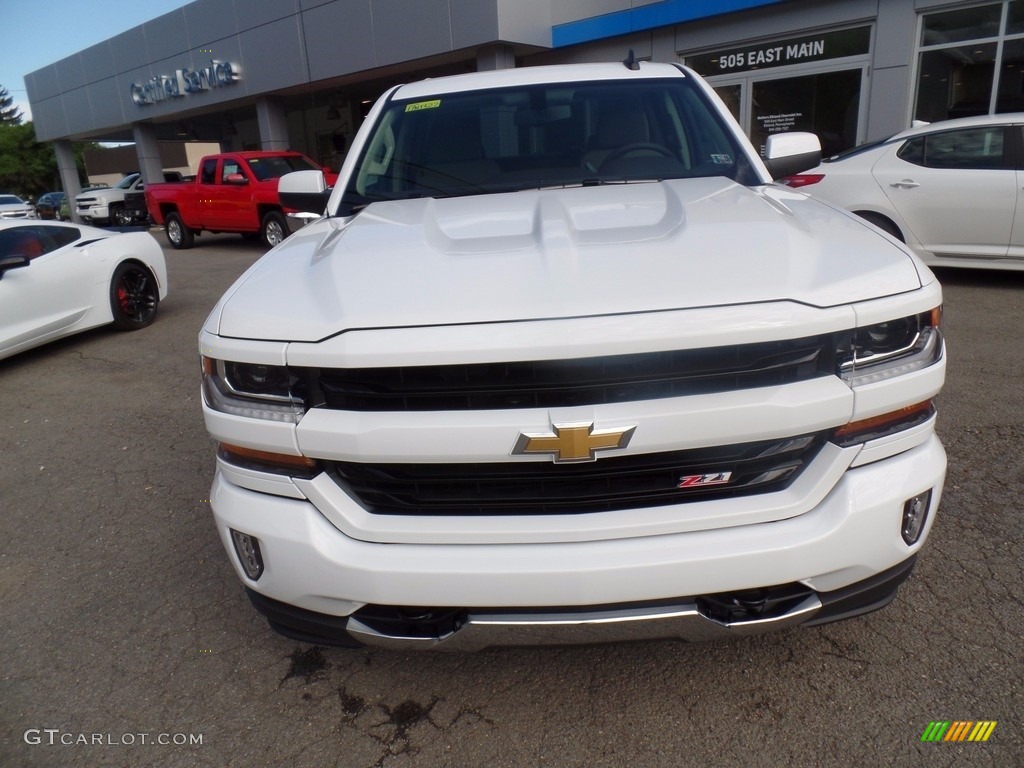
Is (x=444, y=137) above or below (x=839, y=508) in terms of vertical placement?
above

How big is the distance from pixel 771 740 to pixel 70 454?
4.17 m

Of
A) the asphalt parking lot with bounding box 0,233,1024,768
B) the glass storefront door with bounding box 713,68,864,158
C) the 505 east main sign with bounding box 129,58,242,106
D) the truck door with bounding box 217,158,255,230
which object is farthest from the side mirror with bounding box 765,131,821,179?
the 505 east main sign with bounding box 129,58,242,106

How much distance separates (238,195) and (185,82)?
11049mm

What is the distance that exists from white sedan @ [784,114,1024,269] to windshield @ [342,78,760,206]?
167 inches

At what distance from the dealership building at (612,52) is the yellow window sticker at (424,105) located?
9766 millimetres

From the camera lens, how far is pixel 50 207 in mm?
35281

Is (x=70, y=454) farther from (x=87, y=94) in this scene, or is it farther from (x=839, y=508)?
(x=87, y=94)

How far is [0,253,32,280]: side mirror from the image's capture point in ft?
19.8

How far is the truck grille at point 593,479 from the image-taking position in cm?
170

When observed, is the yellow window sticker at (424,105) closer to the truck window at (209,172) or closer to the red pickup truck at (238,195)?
the red pickup truck at (238,195)

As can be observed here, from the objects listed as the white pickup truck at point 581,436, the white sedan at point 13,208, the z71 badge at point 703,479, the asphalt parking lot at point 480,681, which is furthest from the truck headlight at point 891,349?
the white sedan at point 13,208

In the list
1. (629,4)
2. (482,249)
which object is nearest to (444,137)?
(482,249)

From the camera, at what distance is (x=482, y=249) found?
75.5 inches
